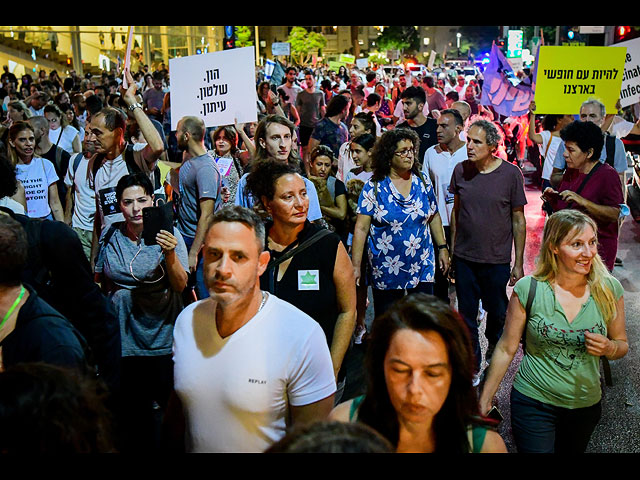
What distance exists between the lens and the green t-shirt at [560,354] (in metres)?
3.62

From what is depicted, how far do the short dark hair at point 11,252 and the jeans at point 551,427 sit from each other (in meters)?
2.57

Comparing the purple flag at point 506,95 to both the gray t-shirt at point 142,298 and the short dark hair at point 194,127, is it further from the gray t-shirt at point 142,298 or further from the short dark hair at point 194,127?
the gray t-shirt at point 142,298

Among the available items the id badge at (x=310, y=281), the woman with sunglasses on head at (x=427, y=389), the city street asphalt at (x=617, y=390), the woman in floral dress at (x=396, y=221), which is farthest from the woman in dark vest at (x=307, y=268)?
the woman in floral dress at (x=396, y=221)

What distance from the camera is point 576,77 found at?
7.54 metres

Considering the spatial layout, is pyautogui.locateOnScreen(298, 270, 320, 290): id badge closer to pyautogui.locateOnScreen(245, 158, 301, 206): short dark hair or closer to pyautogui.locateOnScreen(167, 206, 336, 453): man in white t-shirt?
pyautogui.locateOnScreen(245, 158, 301, 206): short dark hair

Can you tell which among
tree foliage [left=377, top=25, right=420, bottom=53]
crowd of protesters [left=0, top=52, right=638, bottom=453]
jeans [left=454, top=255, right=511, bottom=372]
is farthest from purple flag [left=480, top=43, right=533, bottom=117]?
tree foliage [left=377, top=25, right=420, bottom=53]

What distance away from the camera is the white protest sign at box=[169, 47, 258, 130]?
22.3 feet

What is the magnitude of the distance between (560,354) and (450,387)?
1.46m

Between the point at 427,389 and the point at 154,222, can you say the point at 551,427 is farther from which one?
the point at 154,222

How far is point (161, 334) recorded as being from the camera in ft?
14.3

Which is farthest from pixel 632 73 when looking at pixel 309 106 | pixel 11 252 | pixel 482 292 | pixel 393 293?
pixel 11 252

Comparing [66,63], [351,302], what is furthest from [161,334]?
[66,63]

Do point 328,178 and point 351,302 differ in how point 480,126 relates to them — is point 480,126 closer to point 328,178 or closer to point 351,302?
point 328,178

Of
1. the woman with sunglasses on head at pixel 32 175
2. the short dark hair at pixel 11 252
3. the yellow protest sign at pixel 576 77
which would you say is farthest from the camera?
the yellow protest sign at pixel 576 77
